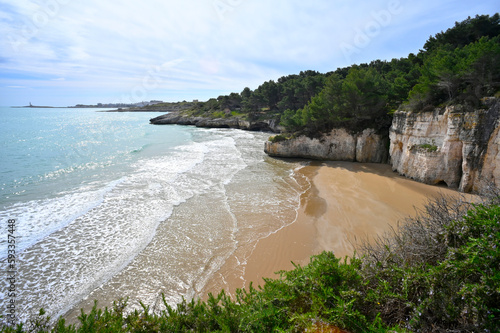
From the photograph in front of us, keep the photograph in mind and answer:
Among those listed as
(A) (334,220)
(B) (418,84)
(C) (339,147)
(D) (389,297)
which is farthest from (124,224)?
(B) (418,84)

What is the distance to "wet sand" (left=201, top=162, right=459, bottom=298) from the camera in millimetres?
8812

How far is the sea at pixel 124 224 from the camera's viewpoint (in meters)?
8.03

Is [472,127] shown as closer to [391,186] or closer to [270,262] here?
[391,186]

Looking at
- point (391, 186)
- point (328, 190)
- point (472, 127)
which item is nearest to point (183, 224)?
point (328, 190)

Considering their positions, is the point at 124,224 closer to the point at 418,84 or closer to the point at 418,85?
the point at 418,85

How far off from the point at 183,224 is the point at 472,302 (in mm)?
11345

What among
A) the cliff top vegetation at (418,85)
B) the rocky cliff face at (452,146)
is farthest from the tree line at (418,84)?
the rocky cliff face at (452,146)

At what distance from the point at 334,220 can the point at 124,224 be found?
452 inches

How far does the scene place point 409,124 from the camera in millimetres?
17703

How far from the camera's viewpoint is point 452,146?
14609 mm

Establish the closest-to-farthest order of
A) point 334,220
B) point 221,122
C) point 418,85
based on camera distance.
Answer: point 334,220, point 418,85, point 221,122

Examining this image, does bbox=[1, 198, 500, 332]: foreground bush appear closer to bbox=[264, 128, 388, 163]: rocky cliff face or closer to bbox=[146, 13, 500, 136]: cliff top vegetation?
bbox=[146, 13, 500, 136]: cliff top vegetation

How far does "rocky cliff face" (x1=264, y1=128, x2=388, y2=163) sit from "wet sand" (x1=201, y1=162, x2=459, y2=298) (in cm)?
347

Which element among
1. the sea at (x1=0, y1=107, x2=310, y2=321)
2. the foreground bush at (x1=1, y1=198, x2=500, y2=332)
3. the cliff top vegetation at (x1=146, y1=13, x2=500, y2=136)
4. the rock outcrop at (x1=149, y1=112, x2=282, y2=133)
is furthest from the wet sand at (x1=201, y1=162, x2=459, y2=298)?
the rock outcrop at (x1=149, y1=112, x2=282, y2=133)
